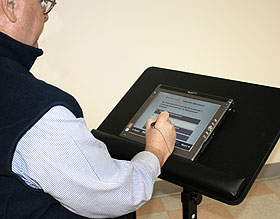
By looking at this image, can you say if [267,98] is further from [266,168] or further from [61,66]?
[266,168]

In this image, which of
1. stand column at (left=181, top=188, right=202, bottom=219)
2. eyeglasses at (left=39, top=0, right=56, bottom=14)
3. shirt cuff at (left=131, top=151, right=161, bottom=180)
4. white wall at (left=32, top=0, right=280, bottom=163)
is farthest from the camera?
white wall at (left=32, top=0, right=280, bottom=163)

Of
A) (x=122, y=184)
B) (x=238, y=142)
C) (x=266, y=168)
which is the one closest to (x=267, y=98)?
(x=238, y=142)

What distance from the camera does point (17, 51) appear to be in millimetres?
991

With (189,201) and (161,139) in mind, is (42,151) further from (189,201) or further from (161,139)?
(189,201)

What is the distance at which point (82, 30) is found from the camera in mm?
2354

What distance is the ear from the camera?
94 cm

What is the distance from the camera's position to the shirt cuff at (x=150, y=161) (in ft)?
3.94

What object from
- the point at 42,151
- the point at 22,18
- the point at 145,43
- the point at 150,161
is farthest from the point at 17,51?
the point at 145,43

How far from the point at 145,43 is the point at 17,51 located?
157cm

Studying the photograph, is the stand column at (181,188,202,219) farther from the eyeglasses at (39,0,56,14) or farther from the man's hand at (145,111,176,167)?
the eyeglasses at (39,0,56,14)

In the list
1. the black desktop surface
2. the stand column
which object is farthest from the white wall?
the stand column

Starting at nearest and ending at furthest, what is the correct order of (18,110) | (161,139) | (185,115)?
(18,110) → (161,139) → (185,115)

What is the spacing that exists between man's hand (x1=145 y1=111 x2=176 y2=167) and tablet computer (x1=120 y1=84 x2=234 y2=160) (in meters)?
0.07

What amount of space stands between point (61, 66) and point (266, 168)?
1692 millimetres
